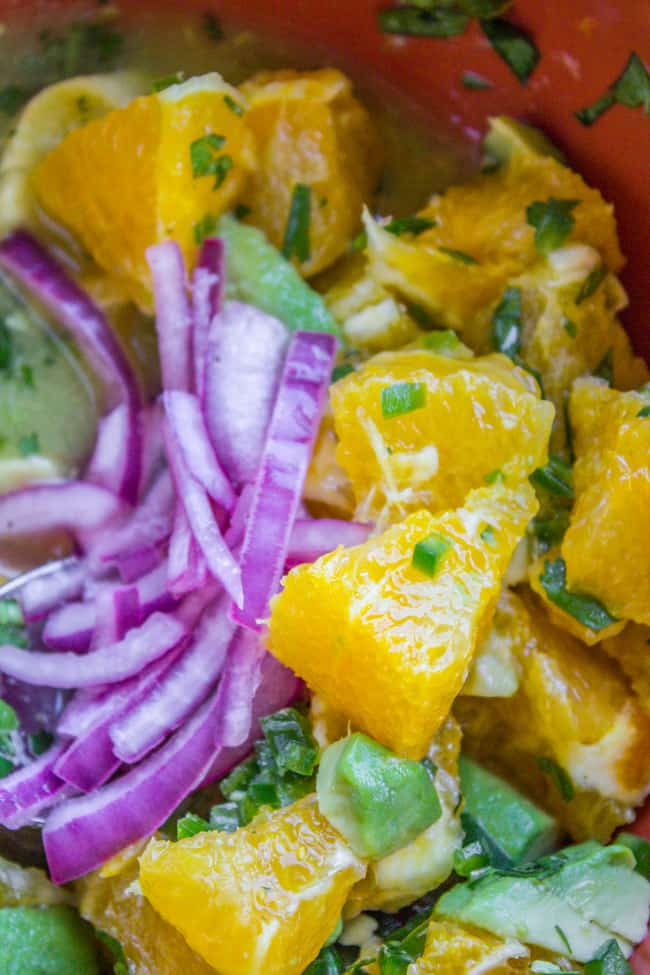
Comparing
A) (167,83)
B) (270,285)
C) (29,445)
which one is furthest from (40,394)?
(167,83)

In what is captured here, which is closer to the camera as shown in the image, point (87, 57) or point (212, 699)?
point (212, 699)

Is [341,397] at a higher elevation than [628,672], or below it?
higher

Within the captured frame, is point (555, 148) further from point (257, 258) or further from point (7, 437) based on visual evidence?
point (7, 437)

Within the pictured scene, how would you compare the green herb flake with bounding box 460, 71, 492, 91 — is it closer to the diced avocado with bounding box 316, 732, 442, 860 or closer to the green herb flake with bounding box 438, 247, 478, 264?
Answer: the green herb flake with bounding box 438, 247, 478, 264

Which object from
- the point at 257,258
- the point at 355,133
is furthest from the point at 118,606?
the point at 355,133

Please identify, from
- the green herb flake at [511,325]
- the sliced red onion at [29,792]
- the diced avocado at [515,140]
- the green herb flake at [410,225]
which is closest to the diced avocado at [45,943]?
the sliced red onion at [29,792]

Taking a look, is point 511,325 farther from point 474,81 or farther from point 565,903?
point 565,903

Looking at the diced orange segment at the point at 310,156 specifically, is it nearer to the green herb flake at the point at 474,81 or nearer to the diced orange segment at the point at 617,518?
the green herb flake at the point at 474,81
